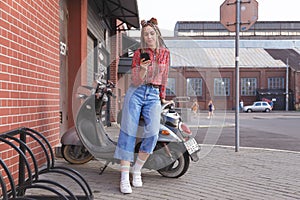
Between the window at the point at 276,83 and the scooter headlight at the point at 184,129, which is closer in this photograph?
the scooter headlight at the point at 184,129

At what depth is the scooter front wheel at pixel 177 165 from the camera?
16.3 ft

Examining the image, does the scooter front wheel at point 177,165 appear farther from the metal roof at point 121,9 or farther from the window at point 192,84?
the metal roof at point 121,9

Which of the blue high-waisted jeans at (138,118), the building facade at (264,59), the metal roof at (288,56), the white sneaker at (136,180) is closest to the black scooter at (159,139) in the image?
the blue high-waisted jeans at (138,118)

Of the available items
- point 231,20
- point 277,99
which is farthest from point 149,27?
point 277,99

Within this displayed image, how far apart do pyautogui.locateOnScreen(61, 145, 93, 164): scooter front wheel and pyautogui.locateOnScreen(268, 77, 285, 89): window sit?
49320 mm

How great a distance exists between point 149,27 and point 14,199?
2692 mm

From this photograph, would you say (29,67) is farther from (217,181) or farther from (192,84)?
(217,181)

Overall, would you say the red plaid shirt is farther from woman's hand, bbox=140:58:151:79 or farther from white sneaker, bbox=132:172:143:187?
white sneaker, bbox=132:172:143:187

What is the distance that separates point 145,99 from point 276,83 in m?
51.2

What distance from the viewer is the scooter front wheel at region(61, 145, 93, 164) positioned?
582 centimetres

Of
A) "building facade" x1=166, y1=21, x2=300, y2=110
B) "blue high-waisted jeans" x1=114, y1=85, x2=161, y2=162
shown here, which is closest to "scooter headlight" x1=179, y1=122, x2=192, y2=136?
"blue high-waisted jeans" x1=114, y1=85, x2=161, y2=162

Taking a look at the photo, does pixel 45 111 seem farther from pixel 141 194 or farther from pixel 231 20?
pixel 231 20

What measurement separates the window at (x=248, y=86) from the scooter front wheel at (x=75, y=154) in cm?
4783

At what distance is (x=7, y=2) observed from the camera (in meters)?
3.76
